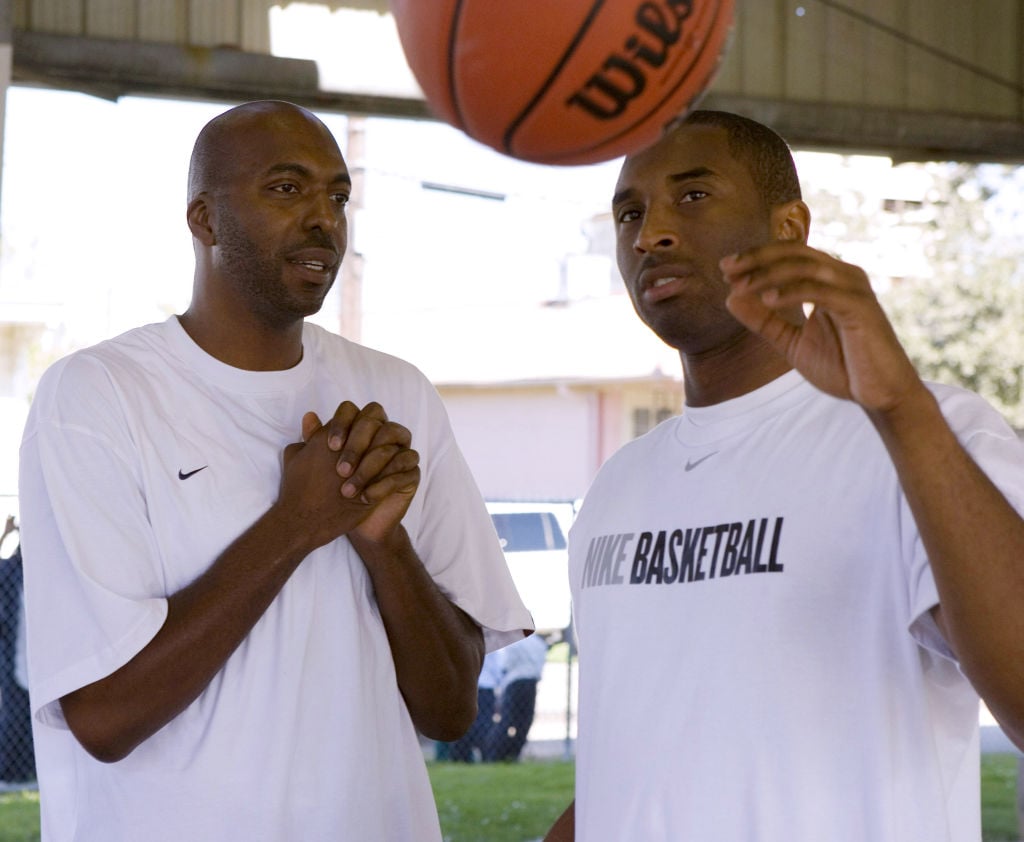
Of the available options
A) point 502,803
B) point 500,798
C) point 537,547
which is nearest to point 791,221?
Answer: point 502,803

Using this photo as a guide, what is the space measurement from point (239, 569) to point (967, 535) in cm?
122

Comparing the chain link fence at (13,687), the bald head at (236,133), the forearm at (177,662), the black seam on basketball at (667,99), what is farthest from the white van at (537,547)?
the black seam on basketball at (667,99)

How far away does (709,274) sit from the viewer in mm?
2160

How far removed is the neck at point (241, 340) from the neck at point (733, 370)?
Result: 31.0 inches

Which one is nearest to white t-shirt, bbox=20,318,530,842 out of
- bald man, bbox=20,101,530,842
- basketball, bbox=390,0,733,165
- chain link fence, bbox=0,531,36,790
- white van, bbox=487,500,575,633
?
bald man, bbox=20,101,530,842

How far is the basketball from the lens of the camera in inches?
69.0

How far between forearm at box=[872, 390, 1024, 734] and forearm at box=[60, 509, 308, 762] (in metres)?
1.14

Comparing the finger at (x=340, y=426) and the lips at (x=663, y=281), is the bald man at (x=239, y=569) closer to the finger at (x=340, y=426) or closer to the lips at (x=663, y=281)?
the finger at (x=340, y=426)

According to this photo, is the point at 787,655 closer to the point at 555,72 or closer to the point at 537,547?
the point at 555,72

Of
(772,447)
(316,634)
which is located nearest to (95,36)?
(316,634)

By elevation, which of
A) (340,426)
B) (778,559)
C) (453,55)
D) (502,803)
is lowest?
(502,803)

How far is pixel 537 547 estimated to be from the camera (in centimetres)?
1132

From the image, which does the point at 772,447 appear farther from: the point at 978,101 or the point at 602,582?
the point at 978,101

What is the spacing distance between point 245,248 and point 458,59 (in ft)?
2.78
